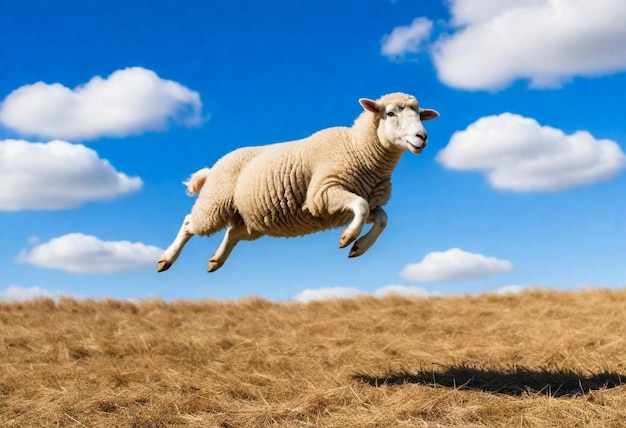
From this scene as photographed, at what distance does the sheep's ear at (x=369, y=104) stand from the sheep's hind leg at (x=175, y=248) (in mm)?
2504

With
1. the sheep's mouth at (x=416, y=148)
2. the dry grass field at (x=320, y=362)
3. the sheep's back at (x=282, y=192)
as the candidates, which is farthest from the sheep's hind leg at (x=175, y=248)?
the sheep's mouth at (x=416, y=148)

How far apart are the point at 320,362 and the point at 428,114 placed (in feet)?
13.3

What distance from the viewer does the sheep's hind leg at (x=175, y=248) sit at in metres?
7.45

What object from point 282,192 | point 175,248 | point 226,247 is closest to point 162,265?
point 175,248

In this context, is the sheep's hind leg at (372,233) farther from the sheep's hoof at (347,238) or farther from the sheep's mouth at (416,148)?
the sheep's mouth at (416,148)

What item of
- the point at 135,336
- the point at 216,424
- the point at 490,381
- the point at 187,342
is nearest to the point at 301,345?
the point at 187,342

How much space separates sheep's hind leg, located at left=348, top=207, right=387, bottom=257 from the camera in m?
5.92

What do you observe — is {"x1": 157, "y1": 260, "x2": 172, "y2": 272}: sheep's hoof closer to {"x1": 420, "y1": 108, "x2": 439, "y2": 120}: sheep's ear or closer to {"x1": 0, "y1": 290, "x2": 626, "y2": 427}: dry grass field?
{"x1": 0, "y1": 290, "x2": 626, "y2": 427}: dry grass field

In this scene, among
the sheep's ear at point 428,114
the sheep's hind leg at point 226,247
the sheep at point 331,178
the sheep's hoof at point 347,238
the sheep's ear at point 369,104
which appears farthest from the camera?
the sheep's hind leg at point 226,247

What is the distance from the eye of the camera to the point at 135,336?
1048cm

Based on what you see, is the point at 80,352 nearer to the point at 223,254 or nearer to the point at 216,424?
the point at 223,254

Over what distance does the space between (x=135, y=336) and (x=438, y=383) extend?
521cm

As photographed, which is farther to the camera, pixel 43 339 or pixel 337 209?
pixel 43 339

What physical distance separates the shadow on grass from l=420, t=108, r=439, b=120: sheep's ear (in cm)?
275
